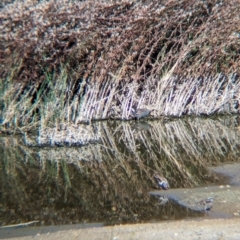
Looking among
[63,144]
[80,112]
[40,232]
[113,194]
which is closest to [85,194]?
[113,194]

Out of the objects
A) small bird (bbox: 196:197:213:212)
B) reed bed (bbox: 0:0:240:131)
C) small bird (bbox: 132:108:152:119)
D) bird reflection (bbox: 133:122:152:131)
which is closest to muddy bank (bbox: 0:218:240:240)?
small bird (bbox: 196:197:213:212)

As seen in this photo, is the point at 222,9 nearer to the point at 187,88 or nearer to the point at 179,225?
the point at 187,88

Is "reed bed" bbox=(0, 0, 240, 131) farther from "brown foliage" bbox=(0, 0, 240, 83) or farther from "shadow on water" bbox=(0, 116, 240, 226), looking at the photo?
"shadow on water" bbox=(0, 116, 240, 226)

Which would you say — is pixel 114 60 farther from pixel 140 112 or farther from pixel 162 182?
pixel 162 182

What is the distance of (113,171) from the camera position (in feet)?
21.2

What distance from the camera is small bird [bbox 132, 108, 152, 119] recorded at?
9109 millimetres

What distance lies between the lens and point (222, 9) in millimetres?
8625

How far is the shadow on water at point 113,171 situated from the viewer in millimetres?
5133

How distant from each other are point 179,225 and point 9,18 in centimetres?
448

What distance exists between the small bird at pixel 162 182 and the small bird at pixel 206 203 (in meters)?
0.59

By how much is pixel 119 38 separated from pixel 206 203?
12.9ft

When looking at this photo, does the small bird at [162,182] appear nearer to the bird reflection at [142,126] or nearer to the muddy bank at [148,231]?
the muddy bank at [148,231]

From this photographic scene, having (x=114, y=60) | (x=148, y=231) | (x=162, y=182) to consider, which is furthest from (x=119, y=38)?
(x=148, y=231)

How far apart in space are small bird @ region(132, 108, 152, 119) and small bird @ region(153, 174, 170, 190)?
9.78 ft
